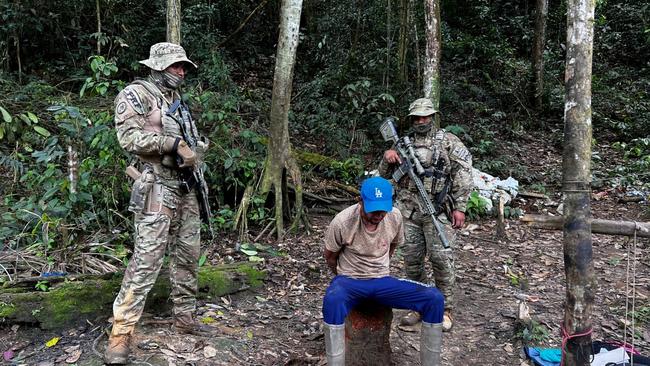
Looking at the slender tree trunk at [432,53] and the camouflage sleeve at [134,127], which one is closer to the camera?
the camouflage sleeve at [134,127]

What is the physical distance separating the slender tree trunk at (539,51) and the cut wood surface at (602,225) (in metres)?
10.9

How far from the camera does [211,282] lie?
219 inches

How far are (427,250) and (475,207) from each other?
13.5 ft

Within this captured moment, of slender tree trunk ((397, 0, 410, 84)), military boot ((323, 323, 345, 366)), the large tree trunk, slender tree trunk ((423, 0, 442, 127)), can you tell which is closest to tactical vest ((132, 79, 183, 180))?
military boot ((323, 323, 345, 366))

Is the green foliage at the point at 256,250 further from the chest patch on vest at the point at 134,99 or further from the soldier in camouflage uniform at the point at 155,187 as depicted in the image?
the chest patch on vest at the point at 134,99

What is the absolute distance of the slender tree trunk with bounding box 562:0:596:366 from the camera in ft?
12.2

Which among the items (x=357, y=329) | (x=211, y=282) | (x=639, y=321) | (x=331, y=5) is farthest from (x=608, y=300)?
(x=331, y=5)

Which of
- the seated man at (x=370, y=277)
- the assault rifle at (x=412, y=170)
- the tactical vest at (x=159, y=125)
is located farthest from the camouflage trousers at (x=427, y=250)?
the tactical vest at (x=159, y=125)

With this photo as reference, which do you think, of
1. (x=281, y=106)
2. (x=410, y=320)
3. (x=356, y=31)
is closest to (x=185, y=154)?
(x=410, y=320)

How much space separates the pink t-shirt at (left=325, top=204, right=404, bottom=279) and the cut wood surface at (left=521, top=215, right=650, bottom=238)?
1.20 m

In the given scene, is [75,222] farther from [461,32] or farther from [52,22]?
[461,32]

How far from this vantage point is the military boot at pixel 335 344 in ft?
12.8

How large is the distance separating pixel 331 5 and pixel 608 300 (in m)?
10.0

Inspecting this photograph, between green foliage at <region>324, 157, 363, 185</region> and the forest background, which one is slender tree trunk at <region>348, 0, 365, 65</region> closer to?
the forest background
